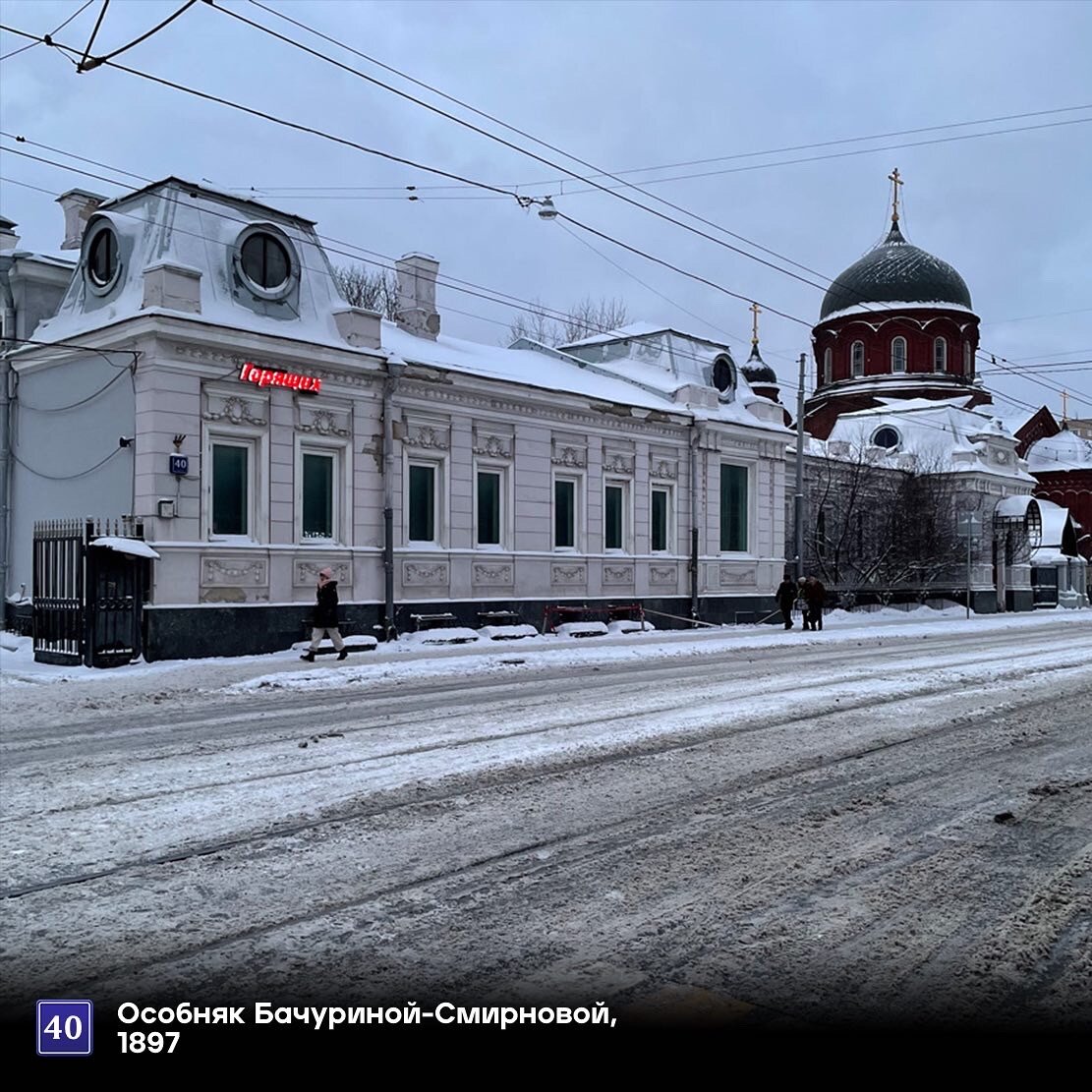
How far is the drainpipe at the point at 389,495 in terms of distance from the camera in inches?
886

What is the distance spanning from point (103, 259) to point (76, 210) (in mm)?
4981

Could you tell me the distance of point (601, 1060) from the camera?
374 centimetres

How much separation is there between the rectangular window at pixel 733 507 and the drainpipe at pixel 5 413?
18.2m

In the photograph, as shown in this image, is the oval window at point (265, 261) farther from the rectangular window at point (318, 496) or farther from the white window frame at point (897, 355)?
the white window frame at point (897, 355)

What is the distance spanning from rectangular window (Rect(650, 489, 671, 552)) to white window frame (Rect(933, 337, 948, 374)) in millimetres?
32551

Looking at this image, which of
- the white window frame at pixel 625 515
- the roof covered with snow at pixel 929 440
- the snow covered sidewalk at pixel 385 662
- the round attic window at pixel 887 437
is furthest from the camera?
the round attic window at pixel 887 437

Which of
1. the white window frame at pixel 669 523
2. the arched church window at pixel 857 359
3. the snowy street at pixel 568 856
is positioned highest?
the arched church window at pixel 857 359

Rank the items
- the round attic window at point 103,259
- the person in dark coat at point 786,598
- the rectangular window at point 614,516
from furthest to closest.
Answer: the person in dark coat at point 786,598 → the rectangular window at point 614,516 → the round attic window at point 103,259

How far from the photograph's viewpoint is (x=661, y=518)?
2992 cm

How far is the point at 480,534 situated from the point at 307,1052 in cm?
2172

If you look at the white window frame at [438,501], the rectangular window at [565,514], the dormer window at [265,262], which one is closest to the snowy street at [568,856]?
the dormer window at [265,262]

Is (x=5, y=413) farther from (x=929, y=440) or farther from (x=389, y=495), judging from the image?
(x=929, y=440)

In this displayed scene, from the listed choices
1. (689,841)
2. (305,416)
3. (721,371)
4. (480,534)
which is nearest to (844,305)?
(721,371)

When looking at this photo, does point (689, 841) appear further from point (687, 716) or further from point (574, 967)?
point (687, 716)
